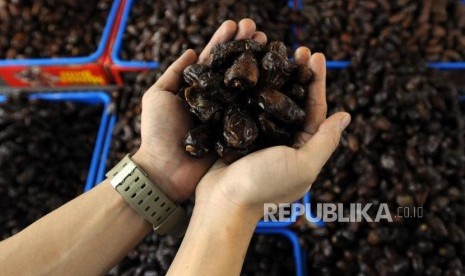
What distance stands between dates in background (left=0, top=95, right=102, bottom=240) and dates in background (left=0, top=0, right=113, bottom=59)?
46 cm

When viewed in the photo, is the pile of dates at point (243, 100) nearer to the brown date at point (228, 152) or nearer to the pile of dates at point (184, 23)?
the brown date at point (228, 152)

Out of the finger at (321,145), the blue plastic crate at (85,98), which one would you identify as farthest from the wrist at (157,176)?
the blue plastic crate at (85,98)

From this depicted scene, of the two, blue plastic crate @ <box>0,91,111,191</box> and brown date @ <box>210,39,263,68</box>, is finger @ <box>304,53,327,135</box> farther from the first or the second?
blue plastic crate @ <box>0,91,111,191</box>

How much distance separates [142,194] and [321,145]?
0.83m

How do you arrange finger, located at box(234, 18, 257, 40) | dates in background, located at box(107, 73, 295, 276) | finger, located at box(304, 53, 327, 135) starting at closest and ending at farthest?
finger, located at box(304, 53, 327, 135) → finger, located at box(234, 18, 257, 40) → dates in background, located at box(107, 73, 295, 276)

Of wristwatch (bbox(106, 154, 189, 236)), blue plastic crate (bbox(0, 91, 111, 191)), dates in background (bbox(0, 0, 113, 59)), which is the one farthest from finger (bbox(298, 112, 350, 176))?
dates in background (bbox(0, 0, 113, 59))

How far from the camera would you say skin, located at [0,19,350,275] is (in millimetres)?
1497

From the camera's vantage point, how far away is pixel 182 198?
6.25ft

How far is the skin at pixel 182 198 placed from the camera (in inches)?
58.9

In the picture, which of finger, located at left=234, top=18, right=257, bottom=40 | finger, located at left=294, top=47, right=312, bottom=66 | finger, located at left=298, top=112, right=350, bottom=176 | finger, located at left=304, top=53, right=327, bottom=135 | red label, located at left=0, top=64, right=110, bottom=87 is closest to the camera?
finger, located at left=298, top=112, right=350, bottom=176

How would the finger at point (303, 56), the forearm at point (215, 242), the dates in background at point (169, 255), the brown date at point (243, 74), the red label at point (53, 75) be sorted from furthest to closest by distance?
1. the red label at point (53, 75)
2. the dates in background at point (169, 255)
3. the finger at point (303, 56)
4. the brown date at point (243, 74)
5. the forearm at point (215, 242)

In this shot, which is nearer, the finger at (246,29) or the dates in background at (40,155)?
the finger at (246,29)

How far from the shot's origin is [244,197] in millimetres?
1556

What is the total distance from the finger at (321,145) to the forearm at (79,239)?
82cm
